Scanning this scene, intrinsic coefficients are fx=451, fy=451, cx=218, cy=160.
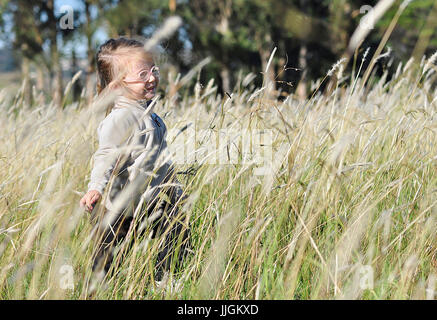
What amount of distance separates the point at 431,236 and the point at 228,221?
0.71m

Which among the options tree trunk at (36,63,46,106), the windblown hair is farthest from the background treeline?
the windblown hair

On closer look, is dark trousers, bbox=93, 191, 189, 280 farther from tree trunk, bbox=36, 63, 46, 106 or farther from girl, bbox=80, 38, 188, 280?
tree trunk, bbox=36, 63, 46, 106

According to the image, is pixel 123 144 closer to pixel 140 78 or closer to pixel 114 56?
pixel 140 78

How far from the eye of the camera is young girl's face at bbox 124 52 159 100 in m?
1.72

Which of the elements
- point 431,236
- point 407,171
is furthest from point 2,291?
point 407,171

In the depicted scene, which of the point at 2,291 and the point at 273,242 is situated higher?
the point at 273,242

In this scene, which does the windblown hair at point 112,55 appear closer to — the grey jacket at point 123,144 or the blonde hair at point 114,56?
the blonde hair at point 114,56

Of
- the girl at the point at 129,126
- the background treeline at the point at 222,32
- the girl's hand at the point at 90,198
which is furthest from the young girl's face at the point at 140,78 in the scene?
the background treeline at the point at 222,32

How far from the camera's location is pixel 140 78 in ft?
5.63

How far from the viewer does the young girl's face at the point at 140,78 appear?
172 centimetres

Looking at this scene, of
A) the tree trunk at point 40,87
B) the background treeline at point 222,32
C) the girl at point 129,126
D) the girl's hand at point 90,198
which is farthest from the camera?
the background treeline at point 222,32

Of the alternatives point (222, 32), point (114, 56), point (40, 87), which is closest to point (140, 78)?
point (114, 56)

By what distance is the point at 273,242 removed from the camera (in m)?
1.32
